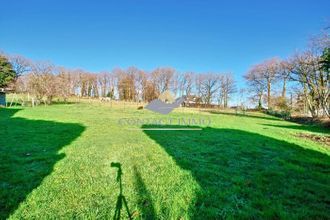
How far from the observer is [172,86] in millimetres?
42406

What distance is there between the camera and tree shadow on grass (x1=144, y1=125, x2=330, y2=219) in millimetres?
Answer: 2594

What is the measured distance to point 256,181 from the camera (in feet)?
11.6

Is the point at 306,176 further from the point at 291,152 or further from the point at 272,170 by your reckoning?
the point at 291,152

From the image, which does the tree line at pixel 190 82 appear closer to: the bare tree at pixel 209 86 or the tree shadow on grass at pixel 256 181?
the bare tree at pixel 209 86

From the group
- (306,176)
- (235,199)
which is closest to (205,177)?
(235,199)

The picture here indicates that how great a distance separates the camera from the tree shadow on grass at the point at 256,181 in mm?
2594

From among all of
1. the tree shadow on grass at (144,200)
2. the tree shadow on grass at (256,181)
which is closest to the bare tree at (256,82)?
the tree shadow on grass at (256,181)

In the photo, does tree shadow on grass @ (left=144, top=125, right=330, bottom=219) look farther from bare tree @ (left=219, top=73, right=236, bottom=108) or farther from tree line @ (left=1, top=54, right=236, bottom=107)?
bare tree @ (left=219, top=73, right=236, bottom=108)

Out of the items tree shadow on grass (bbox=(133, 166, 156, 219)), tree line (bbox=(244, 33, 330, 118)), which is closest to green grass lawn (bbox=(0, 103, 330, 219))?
tree shadow on grass (bbox=(133, 166, 156, 219))

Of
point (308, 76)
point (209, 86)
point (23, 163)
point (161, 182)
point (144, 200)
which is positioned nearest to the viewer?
point (144, 200)

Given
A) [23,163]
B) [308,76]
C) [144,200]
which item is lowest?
[144,200]

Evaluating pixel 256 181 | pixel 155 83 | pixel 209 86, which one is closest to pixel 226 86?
pixel 209 86

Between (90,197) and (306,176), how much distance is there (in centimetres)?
376

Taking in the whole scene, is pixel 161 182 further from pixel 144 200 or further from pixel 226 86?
pixel 226 86
